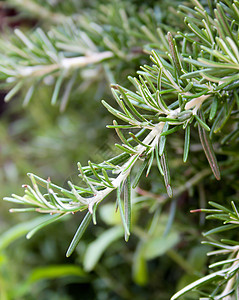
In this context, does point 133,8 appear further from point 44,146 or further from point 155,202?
point 44,146

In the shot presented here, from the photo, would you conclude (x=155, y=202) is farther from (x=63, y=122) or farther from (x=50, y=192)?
(x=63, y=122)

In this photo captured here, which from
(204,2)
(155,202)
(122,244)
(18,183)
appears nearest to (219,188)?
(155,202)

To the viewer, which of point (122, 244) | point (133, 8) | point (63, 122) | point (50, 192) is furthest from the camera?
point (63, 122)

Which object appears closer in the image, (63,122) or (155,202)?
(155,202)

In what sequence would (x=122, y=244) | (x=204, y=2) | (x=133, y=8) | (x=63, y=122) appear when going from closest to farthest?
(x=204, y=2) → (x=133, y=8) → (x=122, y=244) → (x=63, y=122)

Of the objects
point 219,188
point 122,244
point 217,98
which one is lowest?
point 122,244

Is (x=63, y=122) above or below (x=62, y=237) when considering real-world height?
above

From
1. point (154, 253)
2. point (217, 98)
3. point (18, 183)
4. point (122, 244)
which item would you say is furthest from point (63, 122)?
point (217, 98)
